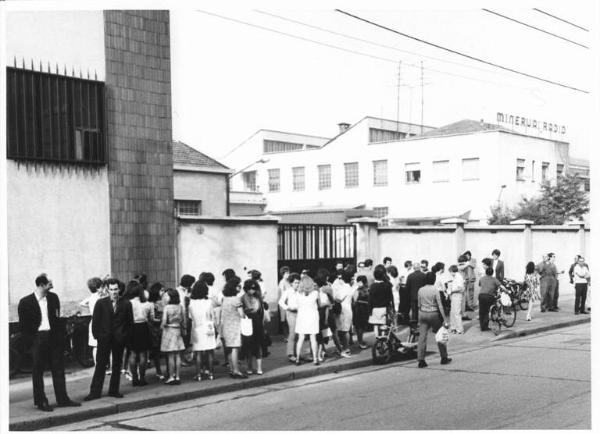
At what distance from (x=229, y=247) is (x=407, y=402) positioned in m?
7.52

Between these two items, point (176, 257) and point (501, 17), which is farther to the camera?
point (176, 257)

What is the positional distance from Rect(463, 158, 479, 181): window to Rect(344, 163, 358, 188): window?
28.0 feet

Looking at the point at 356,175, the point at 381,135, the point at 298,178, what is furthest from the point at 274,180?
the point at 381,135

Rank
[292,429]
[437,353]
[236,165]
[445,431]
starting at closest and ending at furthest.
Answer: [445,431] → [292,429] → [437,353] → [236,165]

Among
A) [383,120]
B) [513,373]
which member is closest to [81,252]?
[513,373]

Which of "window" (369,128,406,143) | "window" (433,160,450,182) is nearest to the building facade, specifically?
"window" (433,160,450,182)

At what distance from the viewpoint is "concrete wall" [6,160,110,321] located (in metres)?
14.0

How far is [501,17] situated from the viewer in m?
14.4

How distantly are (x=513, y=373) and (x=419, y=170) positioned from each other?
116 ft

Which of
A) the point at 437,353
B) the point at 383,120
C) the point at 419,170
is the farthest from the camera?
the point at 383,120

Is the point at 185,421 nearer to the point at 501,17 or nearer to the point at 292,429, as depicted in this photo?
the point at 292,429

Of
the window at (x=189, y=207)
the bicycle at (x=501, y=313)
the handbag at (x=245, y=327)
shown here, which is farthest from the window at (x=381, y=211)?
the handbag at (x=245, y=327)

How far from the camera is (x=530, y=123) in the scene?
51.5m

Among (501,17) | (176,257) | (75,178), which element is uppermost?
(501,17)
